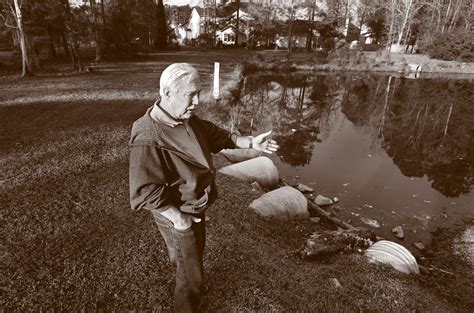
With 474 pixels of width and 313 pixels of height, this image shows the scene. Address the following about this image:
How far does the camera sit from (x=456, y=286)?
15.9 ft

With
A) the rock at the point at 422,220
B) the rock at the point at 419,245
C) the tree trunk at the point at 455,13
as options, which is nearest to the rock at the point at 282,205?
the rock at the point at 419,245

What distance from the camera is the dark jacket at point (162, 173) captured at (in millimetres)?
2039

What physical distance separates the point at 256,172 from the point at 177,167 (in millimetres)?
5150

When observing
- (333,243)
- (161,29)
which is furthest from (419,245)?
(161,29)

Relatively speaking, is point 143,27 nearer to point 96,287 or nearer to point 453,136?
point 453,136

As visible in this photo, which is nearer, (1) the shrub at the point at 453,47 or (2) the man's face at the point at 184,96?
(2) the man's face at the point at 184,96

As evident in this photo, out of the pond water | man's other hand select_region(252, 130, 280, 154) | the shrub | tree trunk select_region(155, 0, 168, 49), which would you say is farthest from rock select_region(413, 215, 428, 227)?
tree trunk select_region(155, 0, 168, 49)

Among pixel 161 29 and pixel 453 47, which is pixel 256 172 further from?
pixel 161 29

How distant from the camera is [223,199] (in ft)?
19.4

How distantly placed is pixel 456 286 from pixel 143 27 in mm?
32533

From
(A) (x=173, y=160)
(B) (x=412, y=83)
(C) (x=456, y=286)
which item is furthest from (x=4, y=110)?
(B) (x=412, y=83)

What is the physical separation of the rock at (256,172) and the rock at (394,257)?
2.90m

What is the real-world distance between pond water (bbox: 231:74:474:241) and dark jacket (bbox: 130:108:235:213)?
5.45 metres

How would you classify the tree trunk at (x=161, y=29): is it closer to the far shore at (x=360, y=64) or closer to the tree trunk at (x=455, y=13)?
the far shore at (x=360, y=64)
